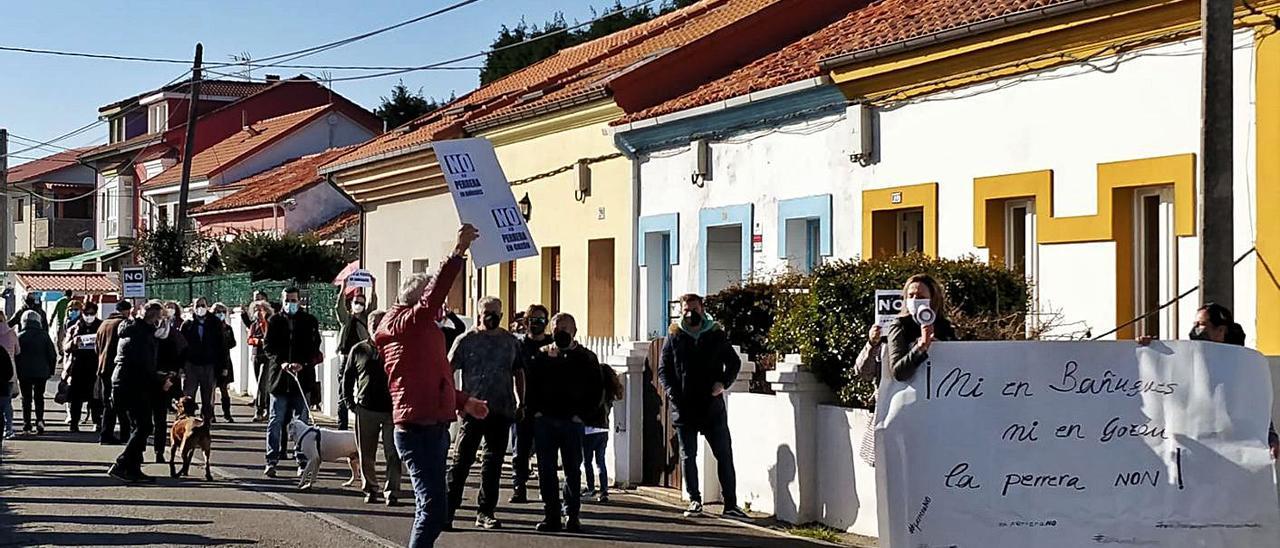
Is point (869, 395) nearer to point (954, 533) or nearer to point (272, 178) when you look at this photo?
point (954, 533)

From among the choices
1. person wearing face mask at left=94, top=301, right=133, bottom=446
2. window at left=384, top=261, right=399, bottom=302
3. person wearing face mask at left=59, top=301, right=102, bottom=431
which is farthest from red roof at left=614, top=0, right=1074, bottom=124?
window at left=384, top=261, right=399, bottom=302

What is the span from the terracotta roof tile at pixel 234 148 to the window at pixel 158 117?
3460 mm

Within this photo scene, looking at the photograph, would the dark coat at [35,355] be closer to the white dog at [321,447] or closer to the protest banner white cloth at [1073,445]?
the white dog at [321,447]

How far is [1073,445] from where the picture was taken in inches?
380

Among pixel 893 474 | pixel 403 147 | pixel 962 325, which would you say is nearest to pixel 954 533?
pixel 893 474

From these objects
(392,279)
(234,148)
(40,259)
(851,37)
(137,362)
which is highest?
(234,148)

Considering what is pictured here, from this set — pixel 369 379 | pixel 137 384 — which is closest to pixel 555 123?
pixel 137 384

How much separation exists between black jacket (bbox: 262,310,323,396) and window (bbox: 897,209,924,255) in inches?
246

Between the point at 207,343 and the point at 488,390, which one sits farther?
the point at 207,343

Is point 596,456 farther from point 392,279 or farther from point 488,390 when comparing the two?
point 392,279

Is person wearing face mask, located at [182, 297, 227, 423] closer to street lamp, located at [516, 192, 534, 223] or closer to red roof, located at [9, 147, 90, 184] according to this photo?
street lamp, located at [516, 192, 534, 223]

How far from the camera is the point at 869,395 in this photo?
41.9ft

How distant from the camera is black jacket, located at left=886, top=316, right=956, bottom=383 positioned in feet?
31.5

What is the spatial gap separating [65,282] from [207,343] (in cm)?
4191
